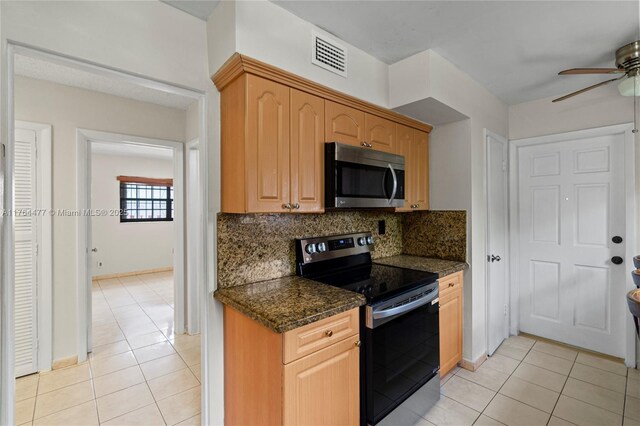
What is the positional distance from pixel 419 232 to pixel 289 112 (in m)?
1.79

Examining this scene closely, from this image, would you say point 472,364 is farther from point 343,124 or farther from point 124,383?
point 124,383

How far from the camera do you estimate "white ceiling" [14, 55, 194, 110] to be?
235 centimetres

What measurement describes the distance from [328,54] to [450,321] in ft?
6.98

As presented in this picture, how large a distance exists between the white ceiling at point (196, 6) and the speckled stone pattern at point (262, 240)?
113cm

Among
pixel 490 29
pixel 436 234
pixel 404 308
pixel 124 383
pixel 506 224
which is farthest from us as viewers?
pixel 506 224

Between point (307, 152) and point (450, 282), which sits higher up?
point (307, 152)

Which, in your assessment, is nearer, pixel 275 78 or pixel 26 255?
pixel 275 78

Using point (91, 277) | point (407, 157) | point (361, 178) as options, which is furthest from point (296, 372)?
point (91, 277)

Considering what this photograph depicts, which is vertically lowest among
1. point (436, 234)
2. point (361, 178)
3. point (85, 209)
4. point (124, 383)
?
point (124, 383)

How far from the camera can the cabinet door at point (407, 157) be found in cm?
245

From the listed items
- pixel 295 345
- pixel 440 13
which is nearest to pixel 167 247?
pixel 295 345

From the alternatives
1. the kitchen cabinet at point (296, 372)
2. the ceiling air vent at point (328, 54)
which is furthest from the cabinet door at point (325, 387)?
the ceiling air vent at point (328, 54)

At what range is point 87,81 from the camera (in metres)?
2.61

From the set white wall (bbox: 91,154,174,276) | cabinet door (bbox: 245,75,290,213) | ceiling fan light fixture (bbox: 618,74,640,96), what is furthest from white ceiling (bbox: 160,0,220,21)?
white wall (bbox: 91,154,174,276)
